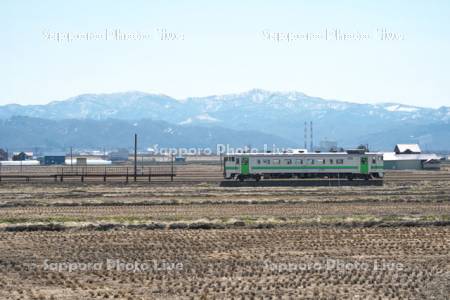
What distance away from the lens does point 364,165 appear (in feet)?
221

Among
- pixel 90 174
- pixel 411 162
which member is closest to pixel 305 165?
pixel 90 174

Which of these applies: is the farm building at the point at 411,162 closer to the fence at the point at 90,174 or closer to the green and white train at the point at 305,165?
the fence at the point at 90,174

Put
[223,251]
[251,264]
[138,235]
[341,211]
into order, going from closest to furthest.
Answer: [251,264], [223,251], [138,235], [341,211]

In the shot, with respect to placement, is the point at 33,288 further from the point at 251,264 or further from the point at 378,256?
the point at 378,256

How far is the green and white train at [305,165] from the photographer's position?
6725 centimetres

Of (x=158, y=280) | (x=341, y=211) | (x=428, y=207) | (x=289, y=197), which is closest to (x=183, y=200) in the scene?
(x=289, y=197)

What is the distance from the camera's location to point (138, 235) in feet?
97.2

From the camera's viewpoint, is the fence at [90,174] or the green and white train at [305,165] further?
the fence at [90,174]

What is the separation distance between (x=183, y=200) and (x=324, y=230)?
57.2ft

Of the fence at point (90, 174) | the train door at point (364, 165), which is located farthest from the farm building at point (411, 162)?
the train door at point (364, 165)

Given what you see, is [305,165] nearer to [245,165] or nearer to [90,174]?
[245,165]

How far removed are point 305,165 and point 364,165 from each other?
5203mm

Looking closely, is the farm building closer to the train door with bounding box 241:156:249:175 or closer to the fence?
the fence

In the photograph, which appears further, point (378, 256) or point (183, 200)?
point (183, 200)
